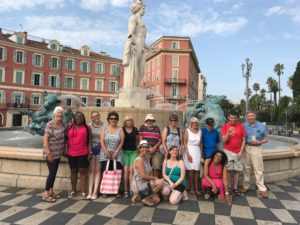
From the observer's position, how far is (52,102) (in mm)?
10430

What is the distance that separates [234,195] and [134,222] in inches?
90.5

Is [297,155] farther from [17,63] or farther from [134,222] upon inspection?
[17,63]

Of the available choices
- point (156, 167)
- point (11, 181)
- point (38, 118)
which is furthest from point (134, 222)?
point (38, 118)

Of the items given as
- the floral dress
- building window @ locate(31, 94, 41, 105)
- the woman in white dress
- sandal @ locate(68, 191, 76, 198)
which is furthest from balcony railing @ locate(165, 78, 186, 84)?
sandal @ locate(68, 191, 76, 198)

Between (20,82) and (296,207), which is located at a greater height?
(20,82)

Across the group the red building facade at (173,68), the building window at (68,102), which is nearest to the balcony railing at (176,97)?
the red building facade at (173,68)

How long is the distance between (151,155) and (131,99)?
19.7 ft

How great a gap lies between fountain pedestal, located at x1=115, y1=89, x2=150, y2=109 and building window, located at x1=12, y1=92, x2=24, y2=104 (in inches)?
1330

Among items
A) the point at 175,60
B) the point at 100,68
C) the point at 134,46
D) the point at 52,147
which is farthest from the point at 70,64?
the point at 52,147

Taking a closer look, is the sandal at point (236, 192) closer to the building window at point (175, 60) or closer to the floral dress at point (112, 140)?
the floral dress at point (112, 140)

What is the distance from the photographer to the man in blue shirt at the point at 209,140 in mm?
5088

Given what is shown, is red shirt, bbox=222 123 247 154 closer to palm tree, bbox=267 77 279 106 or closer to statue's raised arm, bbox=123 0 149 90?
statue's raised arm, bbox=123 0 149 90

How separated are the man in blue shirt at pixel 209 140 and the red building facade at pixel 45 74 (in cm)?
3176

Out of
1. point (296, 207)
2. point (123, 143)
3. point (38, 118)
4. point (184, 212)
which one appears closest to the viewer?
point (184, 212)
